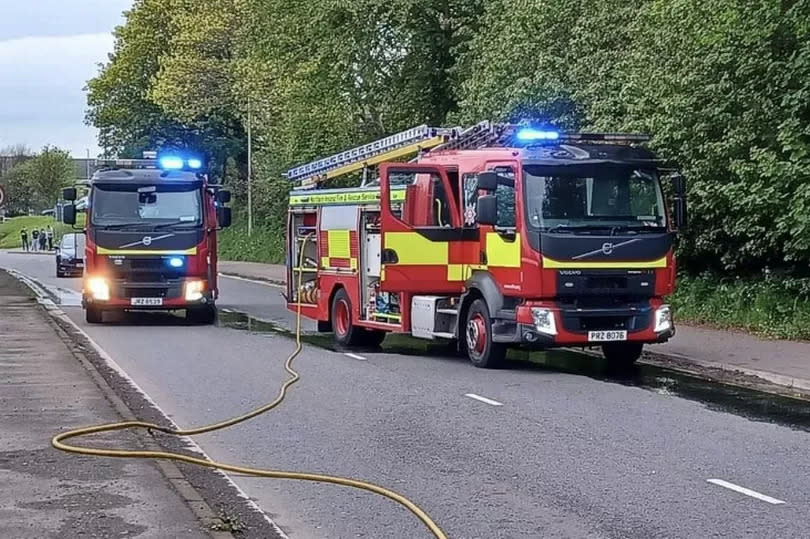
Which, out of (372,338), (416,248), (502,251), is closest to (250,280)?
(372,338)

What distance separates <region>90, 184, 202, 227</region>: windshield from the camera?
22797mm

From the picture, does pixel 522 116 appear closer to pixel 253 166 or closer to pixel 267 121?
pixel 267 121

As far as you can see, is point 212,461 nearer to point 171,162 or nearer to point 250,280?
point 171,162

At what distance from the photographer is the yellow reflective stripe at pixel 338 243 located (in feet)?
62.4

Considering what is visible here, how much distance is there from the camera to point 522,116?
25.7 metres

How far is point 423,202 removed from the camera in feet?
56.0

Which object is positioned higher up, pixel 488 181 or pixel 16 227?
pixel 488 181

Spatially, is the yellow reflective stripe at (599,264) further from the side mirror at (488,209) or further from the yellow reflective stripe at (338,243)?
the yellow reflective stripe at (338,243)

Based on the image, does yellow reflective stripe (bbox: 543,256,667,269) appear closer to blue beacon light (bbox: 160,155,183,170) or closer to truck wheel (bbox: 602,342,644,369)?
truck wheel (bbox: 602,342,644,369)

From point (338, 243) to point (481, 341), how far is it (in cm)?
412

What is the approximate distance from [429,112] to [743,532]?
30.5 m

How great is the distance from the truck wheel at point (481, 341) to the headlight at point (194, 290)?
25.9 feet

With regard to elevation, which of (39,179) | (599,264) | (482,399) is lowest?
(482,399)

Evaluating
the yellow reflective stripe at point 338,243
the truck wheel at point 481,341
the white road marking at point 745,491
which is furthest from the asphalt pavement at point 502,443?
the yellow reflective stripe at point 338,243
